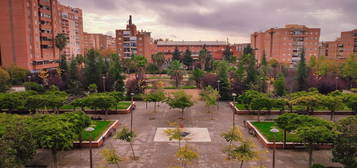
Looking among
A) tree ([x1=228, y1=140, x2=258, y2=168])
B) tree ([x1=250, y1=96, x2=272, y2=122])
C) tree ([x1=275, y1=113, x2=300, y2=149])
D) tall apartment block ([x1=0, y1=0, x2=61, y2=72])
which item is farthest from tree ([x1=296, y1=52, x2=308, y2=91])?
tall apartment block ([x1=0, y1=0, x2=61, y2=72])

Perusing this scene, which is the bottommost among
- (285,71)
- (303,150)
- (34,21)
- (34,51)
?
(303,150)

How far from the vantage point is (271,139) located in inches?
800

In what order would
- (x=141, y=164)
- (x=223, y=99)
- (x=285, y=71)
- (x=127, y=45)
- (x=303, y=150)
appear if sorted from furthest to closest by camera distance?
1. (x=127, y=45)
2. (x=285, y=71)
3. (x=223, y=99)
4. (x=303, y=150)
5. (x=141, y=164)

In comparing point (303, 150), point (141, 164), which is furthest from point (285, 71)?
point (141, 164)

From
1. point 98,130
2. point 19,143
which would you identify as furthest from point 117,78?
point 19,143

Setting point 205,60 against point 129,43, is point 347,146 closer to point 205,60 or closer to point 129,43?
point 205,60

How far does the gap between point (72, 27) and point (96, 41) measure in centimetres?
4554

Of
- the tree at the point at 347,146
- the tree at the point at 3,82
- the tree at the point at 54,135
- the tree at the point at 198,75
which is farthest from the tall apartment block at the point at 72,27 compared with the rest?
the tree at the point at 347,146

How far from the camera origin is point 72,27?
87500 mm

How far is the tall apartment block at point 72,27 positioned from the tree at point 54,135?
69.9m

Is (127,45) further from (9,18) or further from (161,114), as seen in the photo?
(161,114)

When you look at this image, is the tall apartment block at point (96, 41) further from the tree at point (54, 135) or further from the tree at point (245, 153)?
the tree at point (245, 153)

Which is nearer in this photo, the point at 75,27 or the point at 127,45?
the point at 127,45

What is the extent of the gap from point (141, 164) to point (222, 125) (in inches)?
455
